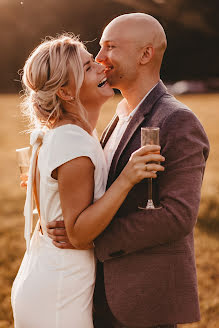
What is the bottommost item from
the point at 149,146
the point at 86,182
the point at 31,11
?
the point at 86,182

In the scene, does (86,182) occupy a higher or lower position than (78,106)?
lower

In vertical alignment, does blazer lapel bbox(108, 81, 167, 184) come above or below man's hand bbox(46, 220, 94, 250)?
above

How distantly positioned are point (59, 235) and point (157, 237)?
0.56m

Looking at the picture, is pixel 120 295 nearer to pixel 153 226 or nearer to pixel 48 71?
pixel 153 226

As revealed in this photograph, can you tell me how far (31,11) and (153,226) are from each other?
30055 mm

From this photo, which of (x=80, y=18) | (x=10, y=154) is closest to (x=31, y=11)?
(x=80, y=18)

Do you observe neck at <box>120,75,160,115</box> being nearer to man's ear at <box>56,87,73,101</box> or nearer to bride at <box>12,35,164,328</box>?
bride at <box>12,35,164,328</box>

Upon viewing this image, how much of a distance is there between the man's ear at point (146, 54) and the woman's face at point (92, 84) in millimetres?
300

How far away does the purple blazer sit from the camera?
7.88 feet

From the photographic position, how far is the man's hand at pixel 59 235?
2.55 meters

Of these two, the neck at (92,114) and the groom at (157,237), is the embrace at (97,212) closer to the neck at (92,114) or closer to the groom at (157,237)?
the groom at (157,237)

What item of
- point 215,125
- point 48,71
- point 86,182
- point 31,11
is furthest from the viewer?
point 31,11

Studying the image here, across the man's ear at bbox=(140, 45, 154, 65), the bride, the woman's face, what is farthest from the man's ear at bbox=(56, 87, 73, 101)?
the man's ear at bbox=(140, 45, 154, 65)

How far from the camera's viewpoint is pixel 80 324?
2553mm
